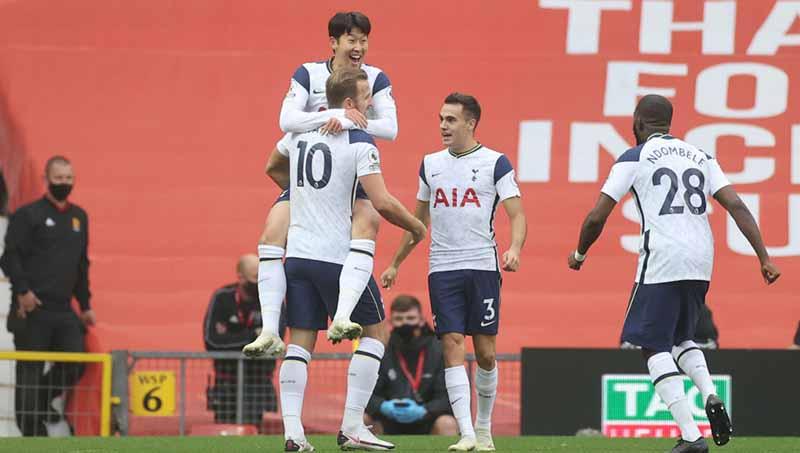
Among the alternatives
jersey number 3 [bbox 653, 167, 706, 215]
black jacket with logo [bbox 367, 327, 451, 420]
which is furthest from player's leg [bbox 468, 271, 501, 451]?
black jacket with logo [bbox 367, 327, 451, 420]

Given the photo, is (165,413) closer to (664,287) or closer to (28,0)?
(28,0)

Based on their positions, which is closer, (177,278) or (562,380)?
(562,380)

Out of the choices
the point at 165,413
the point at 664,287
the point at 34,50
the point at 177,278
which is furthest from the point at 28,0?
the point at 664,287

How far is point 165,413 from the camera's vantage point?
1278 centimetres

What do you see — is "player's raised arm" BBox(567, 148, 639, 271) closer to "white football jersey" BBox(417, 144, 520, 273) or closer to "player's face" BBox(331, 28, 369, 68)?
"white football jersey" BBox(417, 144, 520, 273)

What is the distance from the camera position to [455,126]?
9.17 metres

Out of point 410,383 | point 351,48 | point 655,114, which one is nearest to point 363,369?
point 351,48

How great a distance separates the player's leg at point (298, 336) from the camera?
817cm

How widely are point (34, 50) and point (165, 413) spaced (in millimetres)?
3638

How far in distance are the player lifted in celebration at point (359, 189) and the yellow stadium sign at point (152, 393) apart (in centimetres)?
442

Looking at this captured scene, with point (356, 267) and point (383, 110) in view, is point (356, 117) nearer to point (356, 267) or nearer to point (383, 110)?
point (383, 110)

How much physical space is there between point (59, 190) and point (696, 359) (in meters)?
6.56

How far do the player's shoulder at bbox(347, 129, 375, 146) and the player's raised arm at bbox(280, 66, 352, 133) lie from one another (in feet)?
0.18

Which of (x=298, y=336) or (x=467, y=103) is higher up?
(x=467, y=103)
